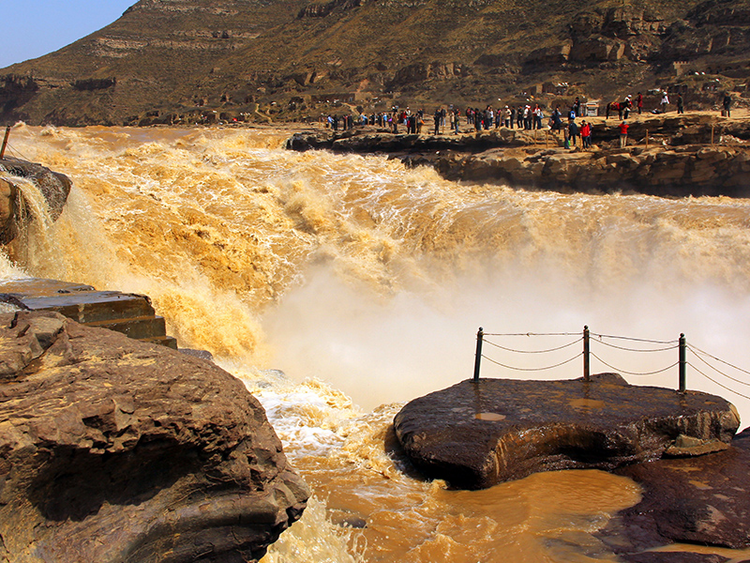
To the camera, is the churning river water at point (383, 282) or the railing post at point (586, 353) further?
the railing post at point (586, 353)

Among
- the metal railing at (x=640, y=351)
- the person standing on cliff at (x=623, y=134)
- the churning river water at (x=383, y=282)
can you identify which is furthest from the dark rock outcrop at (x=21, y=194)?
the person standing on cliff at (x=623, y=134)

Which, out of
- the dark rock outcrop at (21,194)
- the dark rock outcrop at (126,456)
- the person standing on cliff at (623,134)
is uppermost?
the person standing on cliff at (623,134)

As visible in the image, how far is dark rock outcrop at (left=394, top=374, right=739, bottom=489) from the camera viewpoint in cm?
608

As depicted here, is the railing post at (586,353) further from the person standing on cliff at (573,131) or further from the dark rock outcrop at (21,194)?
the person standing on cliff at (573,131)

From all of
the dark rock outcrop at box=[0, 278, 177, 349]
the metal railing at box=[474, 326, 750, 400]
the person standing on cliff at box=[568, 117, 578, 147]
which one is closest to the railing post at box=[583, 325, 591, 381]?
the metal railing at box=[474, 326, 750, 400]

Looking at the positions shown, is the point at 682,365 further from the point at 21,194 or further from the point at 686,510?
the point at 21,194

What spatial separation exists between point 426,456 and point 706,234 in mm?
9342

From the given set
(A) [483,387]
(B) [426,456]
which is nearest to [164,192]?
(A) [483,387]

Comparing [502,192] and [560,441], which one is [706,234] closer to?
[502,192]

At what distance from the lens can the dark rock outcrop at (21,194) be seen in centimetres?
876

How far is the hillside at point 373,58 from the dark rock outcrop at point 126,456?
23.8 meters

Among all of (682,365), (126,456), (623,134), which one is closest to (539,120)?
(623,134)

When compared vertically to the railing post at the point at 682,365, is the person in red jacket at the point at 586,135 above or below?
above

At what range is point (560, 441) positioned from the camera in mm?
6391
